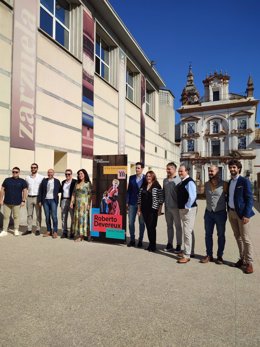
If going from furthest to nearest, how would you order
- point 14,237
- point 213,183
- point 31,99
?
point 31,99, point 14,237, point 213,183

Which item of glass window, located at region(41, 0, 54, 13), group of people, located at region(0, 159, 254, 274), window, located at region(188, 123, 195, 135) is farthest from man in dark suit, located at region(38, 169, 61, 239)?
window, located at region(188, 123, 195, 135)

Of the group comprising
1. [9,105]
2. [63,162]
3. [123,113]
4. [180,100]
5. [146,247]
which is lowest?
[146,247]

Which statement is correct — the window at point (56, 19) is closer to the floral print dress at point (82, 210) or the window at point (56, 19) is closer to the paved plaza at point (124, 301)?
the floral print dress at point (82, 210)

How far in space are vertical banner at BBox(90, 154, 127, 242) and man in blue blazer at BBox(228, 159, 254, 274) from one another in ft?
8.61

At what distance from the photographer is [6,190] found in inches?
285

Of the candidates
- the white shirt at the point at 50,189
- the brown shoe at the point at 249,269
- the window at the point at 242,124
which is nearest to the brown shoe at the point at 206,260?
the brown shoe at the point at 249,269

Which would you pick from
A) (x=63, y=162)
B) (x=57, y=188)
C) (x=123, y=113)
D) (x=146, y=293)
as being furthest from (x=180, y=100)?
(x=146, y=293)

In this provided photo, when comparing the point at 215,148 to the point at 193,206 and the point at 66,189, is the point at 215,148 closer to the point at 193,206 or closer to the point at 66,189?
the point at 66,189

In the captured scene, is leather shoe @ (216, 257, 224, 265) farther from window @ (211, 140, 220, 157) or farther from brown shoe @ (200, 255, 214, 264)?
window @ (211, 140, 220, 157)

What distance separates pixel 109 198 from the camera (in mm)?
6691

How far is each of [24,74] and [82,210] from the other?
5628 mm

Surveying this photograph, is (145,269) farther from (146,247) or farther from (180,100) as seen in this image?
(180,100)

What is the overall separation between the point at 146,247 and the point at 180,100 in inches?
1893

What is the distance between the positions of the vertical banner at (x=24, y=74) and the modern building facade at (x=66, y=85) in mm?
33
